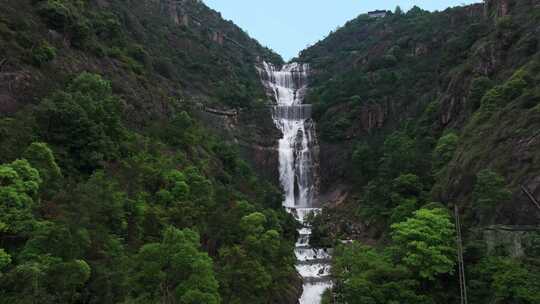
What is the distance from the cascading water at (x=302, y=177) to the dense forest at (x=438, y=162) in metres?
1.73

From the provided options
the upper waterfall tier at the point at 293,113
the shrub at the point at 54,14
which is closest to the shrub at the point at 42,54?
the shrub at the point at 54,14

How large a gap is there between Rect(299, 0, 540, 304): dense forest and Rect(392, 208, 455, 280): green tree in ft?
0.19

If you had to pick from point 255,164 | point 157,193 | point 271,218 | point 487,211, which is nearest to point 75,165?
point 157,193

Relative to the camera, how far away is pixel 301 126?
2746 inches

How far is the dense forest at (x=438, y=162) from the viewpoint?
20.5m

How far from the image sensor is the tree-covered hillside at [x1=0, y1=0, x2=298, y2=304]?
1530 cm

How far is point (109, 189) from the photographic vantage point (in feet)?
67.3

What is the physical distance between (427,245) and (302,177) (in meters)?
40.5

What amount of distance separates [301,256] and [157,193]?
1755cm

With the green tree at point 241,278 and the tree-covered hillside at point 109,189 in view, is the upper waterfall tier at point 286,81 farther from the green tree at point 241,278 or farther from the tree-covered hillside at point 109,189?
the green tree at point 241,278

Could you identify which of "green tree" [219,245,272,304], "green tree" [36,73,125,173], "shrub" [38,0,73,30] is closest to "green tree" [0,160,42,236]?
"green tree" [36,73,125,173]

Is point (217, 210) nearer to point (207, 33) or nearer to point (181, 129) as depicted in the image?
point (181, 129)

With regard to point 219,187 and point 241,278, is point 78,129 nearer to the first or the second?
point 219,187

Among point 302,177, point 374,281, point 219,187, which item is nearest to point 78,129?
point 219,187
